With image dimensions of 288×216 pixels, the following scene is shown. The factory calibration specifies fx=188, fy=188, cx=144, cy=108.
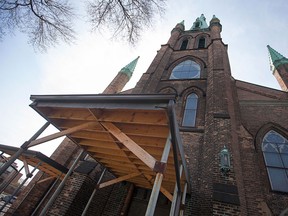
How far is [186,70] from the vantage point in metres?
13.4

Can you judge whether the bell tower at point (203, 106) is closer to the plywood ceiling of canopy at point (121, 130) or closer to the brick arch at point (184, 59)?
the brick arch at point (184, 59)

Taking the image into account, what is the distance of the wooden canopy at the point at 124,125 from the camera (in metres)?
3.42

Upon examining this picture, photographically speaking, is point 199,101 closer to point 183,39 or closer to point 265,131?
point 265,131

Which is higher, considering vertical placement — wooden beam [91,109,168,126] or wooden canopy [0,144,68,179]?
wooden beam [91,109,168,126]

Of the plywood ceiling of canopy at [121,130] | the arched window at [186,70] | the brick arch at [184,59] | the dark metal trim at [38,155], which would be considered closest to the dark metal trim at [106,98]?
the plywood ceiling of canopy at [121,130]

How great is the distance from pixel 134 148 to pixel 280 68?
46.2ft

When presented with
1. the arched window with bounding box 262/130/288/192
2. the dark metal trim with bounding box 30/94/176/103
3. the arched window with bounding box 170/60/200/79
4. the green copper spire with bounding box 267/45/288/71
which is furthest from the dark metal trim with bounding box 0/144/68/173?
the green copper spire with bounding box 267/45/288/71

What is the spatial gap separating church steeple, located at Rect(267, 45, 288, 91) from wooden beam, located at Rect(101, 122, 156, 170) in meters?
12.3

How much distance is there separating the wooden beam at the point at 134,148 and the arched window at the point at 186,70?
9.49 m

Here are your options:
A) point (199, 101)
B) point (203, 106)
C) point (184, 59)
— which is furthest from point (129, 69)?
point (203, 106)

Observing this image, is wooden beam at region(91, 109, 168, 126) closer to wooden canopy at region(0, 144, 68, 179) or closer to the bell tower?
the bell tower

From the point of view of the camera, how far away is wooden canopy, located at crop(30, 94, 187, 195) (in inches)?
135

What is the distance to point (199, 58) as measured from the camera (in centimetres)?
1405

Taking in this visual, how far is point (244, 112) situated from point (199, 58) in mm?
5751
